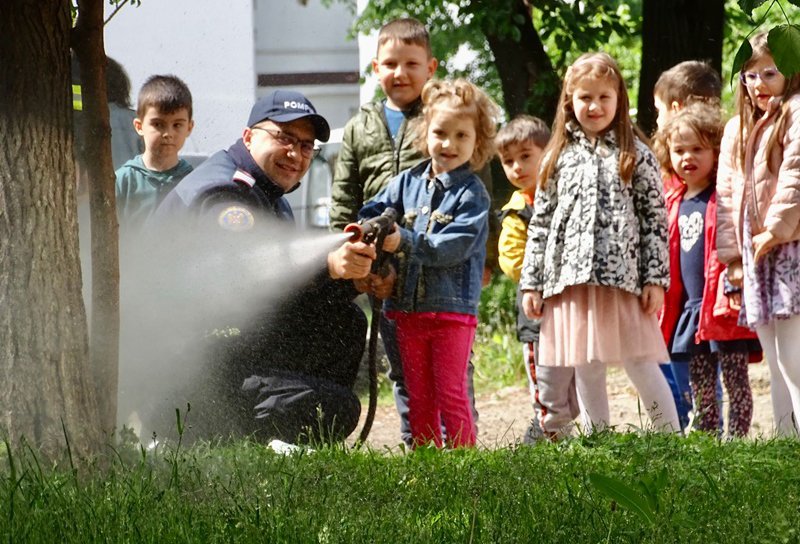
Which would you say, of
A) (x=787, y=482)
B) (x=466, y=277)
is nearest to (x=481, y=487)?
(x=787, y=482)

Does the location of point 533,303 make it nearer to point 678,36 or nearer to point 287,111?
point 287,111

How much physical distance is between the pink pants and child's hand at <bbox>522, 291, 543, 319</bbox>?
27 cm

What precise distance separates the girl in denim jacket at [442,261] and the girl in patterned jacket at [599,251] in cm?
32

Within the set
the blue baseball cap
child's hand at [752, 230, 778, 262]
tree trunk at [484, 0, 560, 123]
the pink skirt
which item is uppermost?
tree trunk at [484, 0, 560, 123]

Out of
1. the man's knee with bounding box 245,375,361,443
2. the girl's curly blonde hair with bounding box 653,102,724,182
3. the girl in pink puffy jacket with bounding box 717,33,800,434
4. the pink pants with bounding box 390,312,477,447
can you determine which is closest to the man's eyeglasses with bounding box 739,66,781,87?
the girl in pink puffy jacket with bounding box 717,33,800,434

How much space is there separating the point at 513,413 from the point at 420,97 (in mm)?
3758

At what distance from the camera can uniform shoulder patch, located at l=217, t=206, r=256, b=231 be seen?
5652mm

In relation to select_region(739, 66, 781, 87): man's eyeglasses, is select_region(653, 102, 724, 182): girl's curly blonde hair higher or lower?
lower

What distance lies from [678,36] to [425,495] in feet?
26.7

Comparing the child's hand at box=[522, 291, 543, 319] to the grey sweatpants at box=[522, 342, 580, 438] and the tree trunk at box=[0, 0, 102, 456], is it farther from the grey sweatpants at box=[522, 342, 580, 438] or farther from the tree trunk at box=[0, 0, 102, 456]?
the tree trunk at box=[0, 0, 102, 456]

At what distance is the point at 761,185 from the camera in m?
6.56

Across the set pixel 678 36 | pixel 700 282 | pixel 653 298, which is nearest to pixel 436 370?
pixel 653 298

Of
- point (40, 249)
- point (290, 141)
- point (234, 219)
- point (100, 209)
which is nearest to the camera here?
point (40, 249)

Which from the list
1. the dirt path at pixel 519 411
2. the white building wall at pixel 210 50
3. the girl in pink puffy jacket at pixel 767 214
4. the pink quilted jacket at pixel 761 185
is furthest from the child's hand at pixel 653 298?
the dirt path at pixel 519 411
